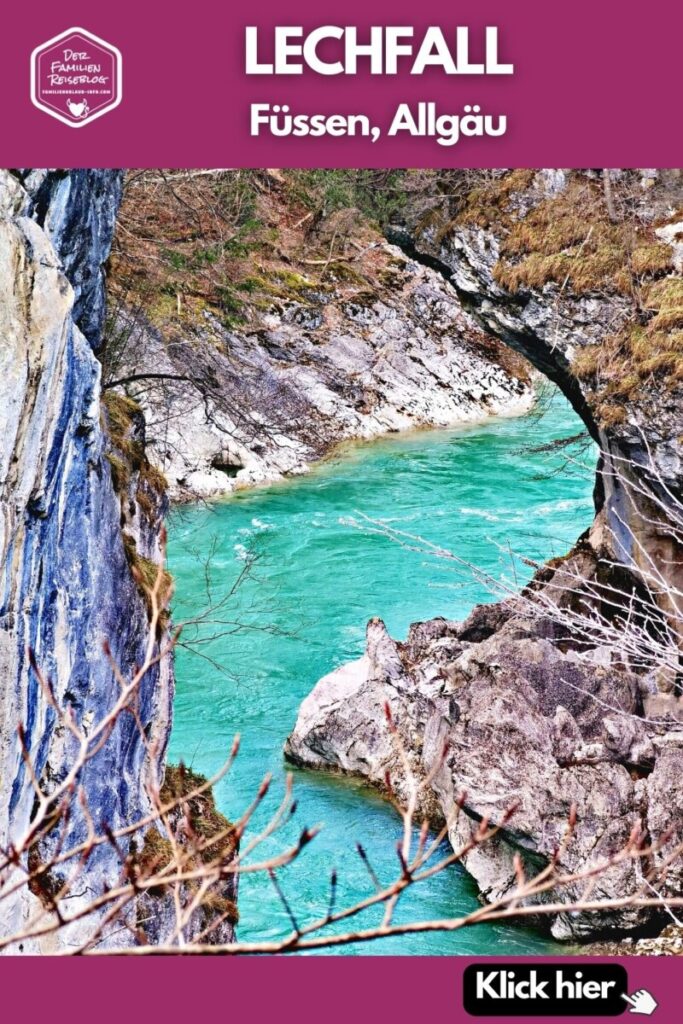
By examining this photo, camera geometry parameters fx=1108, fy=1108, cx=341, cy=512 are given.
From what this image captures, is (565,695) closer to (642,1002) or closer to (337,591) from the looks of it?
(642,1002)

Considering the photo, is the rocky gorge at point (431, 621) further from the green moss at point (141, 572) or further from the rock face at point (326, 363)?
the rock face at point (326, 363)

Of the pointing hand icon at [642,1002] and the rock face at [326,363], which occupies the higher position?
the rock face at [326,363]

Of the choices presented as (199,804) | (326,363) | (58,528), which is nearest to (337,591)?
(199,804)

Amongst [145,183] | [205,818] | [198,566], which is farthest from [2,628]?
[198,566]

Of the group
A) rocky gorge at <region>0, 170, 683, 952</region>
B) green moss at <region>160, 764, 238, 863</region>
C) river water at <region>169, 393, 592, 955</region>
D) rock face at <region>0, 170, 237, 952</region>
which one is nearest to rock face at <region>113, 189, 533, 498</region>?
river water at <region>169, 393, 592, 955</region>

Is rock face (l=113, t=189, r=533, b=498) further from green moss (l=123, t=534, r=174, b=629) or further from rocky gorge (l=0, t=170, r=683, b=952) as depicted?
green moss (l=123, t=534, r=174, b=629)

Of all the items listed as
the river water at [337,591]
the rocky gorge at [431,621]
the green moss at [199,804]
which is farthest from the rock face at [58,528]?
the river water at [337,591]
